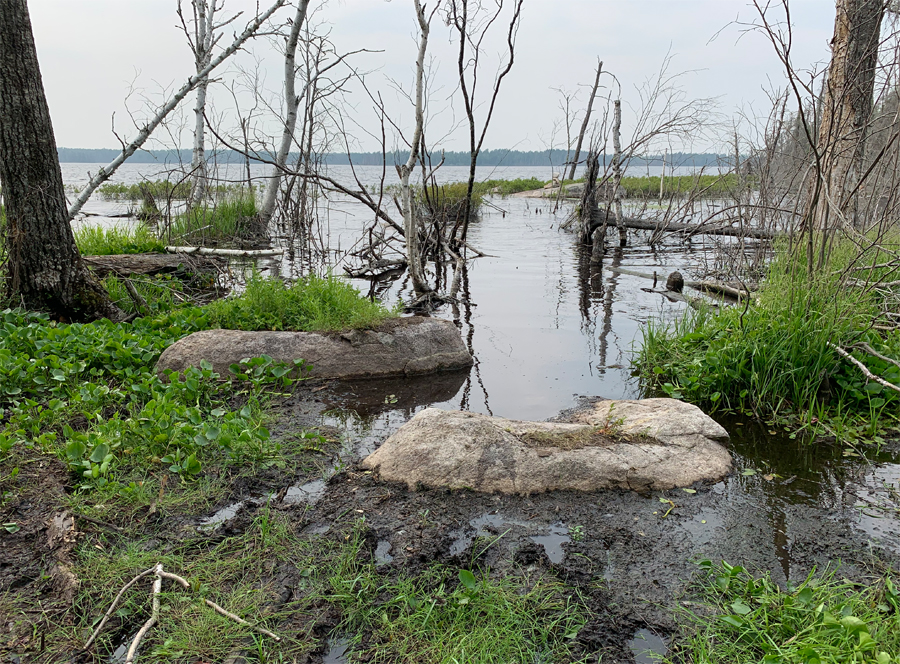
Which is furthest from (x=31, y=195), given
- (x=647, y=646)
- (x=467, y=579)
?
(x=647, y=646)

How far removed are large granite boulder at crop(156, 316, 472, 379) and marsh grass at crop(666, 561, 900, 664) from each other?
3.65 m

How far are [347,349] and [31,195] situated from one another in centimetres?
329

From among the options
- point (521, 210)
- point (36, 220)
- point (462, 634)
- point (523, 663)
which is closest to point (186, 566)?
point (462, 634)

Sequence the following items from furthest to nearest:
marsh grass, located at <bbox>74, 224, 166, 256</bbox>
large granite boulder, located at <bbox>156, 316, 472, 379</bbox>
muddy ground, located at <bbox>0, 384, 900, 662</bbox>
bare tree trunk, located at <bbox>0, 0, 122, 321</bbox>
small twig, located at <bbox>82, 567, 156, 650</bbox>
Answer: marsh grass, located at <bbox>74, 224, 166, 256</bbox> < bare tree trunk, located at <bbox>0, 0, 122, 321</bbox> < large granite boulder, located at <bbox>156, 316, 472, 379</bbox> < muddy ground, located at <bbox>0, 384, 900, 662</bbox> < small twig, located at <bbox>82, 567, 156, 650</bbox>

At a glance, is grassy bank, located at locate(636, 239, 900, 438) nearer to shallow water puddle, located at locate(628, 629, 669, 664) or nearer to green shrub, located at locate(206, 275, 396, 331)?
shallow water puddle, located at locate(628, 629, 669, 664)

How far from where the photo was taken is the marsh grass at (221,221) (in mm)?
11273

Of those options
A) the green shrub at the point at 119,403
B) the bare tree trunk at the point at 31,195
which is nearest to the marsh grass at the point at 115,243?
the bare tree trunk at the point at 31,195

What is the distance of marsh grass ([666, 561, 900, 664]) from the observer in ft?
7.11

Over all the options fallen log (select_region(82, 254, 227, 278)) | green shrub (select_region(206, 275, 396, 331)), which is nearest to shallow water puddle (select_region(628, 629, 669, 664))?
green shrub (select_region(206, 275, 396, 331))

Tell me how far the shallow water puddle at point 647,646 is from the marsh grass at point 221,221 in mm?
10100

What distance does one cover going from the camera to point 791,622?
2.41m

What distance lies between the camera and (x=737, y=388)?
497 centimetres

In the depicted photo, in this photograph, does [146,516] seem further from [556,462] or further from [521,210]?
[521,210]

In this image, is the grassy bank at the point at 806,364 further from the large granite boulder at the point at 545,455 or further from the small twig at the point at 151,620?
the small twig at the point at 151,620
